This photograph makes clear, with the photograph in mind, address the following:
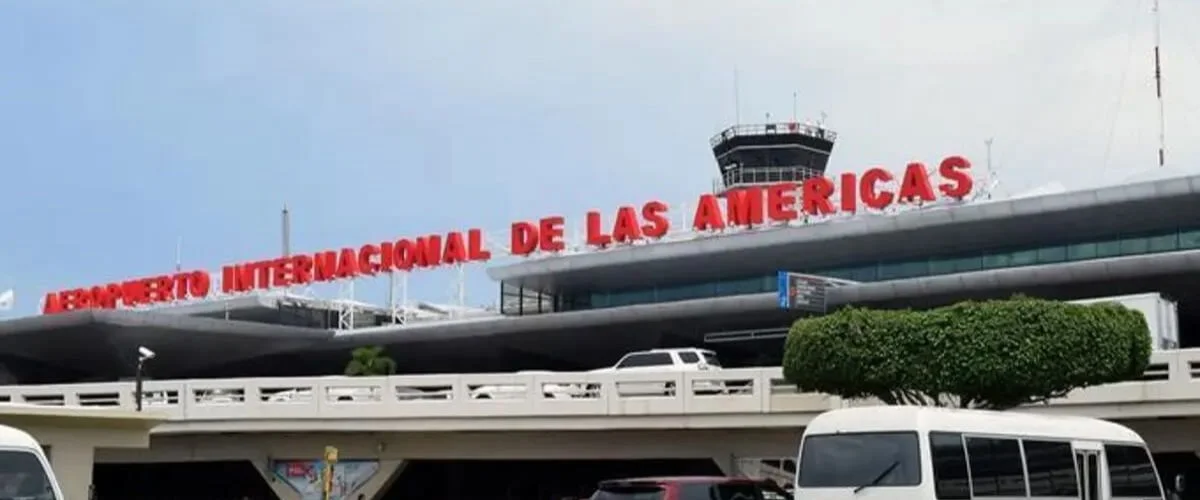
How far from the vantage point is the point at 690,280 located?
2249 inches

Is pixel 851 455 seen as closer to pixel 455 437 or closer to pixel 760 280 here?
pixel 455 437

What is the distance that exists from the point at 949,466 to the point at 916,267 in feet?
106

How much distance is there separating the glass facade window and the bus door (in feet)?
83.4

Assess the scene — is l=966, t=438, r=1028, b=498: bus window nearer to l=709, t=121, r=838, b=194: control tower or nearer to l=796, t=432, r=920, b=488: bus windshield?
l=796, t=432, r=920, b=488: bus windshield

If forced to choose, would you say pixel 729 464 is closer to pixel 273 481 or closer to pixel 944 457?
pixel 273 481

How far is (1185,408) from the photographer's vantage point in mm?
30219

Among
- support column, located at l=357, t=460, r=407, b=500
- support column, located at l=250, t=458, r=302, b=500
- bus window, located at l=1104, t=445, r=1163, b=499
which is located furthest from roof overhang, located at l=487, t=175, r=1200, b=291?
bus window, located at l=1104, t=445, r=1163, b=499

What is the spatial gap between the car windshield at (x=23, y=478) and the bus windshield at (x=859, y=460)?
894cm

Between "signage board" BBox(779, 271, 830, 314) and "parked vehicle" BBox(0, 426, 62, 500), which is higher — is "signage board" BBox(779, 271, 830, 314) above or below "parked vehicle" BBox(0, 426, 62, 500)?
above

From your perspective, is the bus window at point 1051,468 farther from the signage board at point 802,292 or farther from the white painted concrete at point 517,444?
the signage board at point 802,292

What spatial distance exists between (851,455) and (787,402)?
13912 millimetres

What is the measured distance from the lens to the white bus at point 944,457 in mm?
19578

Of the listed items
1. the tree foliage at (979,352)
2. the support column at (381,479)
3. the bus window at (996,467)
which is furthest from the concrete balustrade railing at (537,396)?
the bus window at (996,467)

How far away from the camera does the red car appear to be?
22141 millimetres
